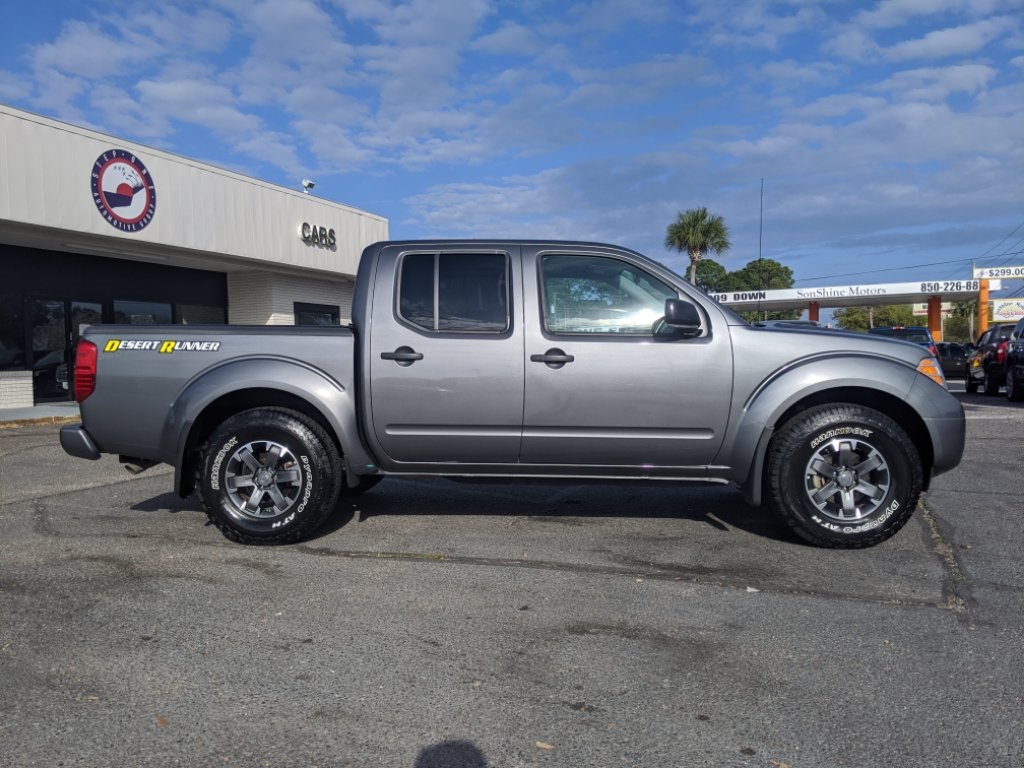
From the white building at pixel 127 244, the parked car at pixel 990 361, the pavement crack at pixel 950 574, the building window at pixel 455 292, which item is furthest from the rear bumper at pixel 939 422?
Result: the white building at pixel 127 244

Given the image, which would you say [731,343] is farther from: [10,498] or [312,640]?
[10,498]

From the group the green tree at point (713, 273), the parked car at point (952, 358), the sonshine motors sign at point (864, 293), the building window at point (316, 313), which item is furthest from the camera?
the green tree at point (713, 273)

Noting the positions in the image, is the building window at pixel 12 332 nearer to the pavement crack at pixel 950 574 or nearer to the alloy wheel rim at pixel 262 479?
the alloy wheel rim at pixel 262 479

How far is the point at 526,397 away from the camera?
16.3 ft

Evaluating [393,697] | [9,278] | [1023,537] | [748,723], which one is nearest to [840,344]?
[1023,537]

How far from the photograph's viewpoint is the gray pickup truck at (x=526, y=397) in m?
4.83

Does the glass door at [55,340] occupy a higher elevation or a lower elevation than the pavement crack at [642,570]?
higher

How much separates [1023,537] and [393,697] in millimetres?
4260

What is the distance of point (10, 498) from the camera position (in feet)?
21.8

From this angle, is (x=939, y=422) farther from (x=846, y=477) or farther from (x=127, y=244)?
(x=127, y=244)

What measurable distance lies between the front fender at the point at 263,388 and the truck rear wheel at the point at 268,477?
0.43 ft

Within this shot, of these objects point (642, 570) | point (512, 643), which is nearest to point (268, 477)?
point (512, 643)

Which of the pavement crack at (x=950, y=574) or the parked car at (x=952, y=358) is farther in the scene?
the parked car at (x=952, y=358)

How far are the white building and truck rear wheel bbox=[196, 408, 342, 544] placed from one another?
11191mm
